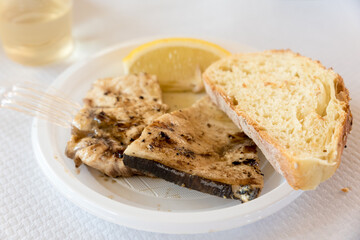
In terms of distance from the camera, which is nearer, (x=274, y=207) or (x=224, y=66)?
(x=274, y=207)

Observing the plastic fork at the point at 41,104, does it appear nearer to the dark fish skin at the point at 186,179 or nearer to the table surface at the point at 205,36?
the table surface at the point at 205,36

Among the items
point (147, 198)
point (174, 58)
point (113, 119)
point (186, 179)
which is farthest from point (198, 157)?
point (174, 58)

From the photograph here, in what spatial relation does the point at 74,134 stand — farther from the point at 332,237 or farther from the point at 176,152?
the point at 332,237

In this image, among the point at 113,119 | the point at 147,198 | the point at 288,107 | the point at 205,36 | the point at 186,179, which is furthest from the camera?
the point at 205,36

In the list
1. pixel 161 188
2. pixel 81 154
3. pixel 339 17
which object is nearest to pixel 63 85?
pixel 81 154

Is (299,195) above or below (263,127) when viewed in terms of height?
below

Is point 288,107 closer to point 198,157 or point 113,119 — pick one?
point 198,157

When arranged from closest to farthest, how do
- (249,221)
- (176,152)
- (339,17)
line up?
(249,221)
(176,152)
(339,17)
